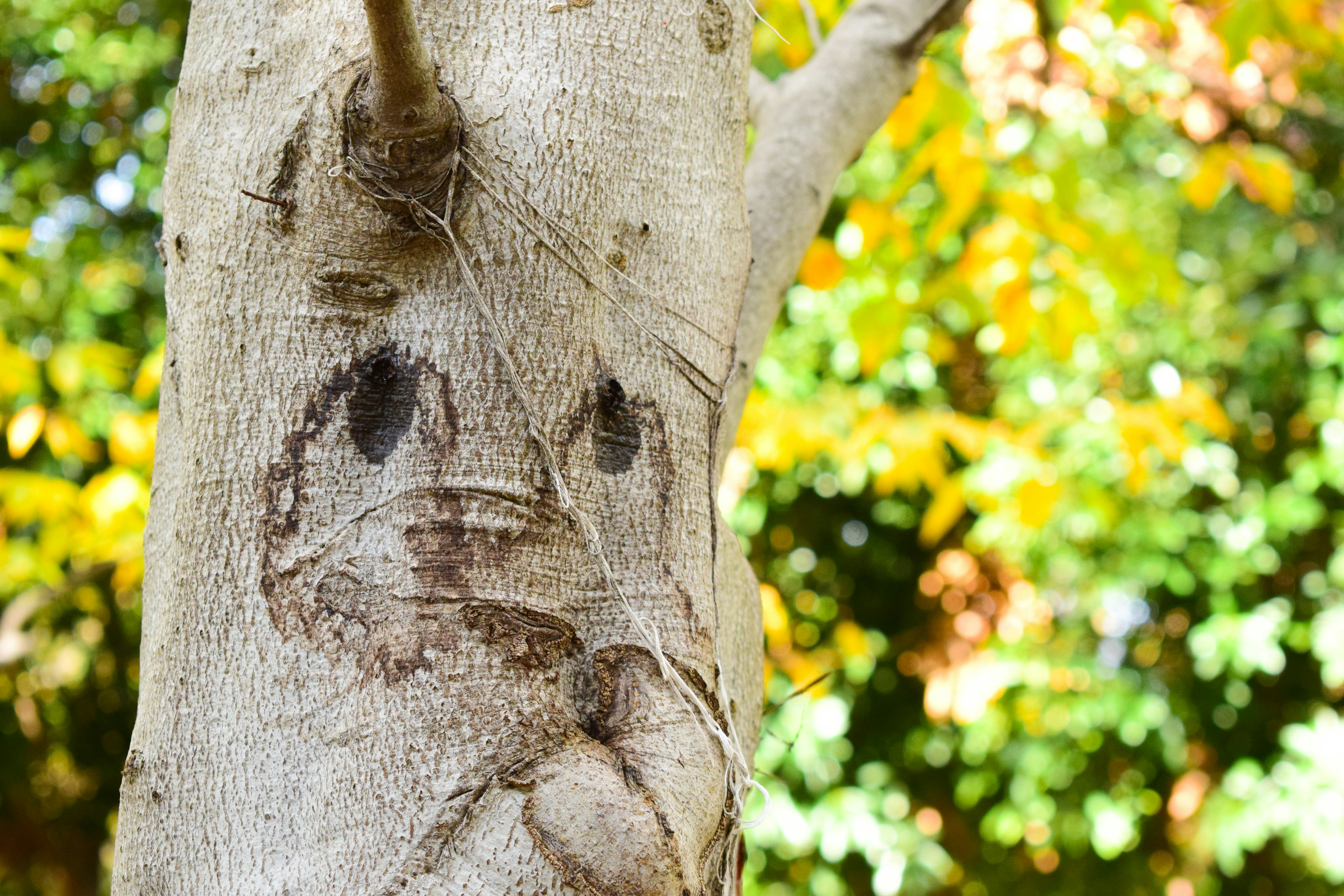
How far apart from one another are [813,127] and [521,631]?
84cm

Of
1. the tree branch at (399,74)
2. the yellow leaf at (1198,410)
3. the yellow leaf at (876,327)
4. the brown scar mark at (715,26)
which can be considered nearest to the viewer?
the tree branch at (399,74)

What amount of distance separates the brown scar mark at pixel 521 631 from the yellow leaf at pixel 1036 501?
6.45 ft

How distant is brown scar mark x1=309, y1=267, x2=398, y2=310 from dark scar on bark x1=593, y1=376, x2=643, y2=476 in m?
0.16

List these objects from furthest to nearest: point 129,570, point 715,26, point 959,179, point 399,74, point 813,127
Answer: point 129,570 < point 959,179 < point 813,127 < point 715,26 < point 399,74

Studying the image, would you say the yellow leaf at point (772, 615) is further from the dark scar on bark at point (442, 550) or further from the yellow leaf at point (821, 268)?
the dark scar on bark at point (442, 550)

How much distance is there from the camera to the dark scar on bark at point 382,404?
69 cm

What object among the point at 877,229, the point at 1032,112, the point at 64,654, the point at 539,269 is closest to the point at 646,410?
the point at 539,269

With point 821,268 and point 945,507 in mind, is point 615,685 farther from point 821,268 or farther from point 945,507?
point 945,507

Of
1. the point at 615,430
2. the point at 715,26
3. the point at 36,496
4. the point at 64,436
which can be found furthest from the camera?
the point at 64,436

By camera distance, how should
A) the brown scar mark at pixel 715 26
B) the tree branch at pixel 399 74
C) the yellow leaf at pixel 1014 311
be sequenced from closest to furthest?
the tree branch at pixel 399 74
the brown scar mark at pixel 715 26
the yellow leaf at pixel 1014 311

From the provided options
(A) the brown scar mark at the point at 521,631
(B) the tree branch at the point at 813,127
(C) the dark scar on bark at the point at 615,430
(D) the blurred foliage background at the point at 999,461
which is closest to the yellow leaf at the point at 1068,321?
(D) the blurred foliage background at the point at 999,461

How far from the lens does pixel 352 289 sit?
70 centimetres

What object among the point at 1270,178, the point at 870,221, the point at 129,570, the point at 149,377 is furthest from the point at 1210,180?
the point at 129,570

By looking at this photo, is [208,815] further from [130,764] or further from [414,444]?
[414,444]
